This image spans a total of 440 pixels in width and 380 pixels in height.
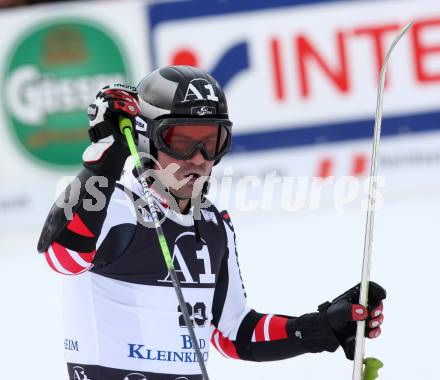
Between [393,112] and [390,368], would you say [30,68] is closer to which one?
[393,112]

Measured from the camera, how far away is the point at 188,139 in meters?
2.95

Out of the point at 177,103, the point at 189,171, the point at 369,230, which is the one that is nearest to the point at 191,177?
the point at 189,171

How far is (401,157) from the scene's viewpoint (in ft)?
25.7

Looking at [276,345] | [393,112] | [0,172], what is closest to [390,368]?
[276,345]

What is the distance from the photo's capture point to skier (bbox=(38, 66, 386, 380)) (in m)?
2.85

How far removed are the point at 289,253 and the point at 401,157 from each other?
1.91 m

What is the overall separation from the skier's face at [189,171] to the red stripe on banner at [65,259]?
0.44 m

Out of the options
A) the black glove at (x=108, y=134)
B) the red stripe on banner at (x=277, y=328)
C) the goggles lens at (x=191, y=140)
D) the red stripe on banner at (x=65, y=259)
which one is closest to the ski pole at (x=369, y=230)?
the red stripe on banner at (x=277, y=328)

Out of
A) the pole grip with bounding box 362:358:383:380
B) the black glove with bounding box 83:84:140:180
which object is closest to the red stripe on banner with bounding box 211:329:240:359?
the pole grip with bounding box 362:358:383:380

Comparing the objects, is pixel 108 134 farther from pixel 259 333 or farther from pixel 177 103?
pixel 259 333

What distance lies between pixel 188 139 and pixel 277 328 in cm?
73

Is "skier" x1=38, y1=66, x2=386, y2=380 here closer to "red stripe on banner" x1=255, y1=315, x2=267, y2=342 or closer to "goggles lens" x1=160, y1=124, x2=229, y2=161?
"goggles lens" x1=160, y1=124, x2=229, y2=161

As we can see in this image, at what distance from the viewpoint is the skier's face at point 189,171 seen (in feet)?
9.66

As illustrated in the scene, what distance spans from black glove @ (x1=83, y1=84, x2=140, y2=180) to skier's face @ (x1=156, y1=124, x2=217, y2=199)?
12.3 inches
